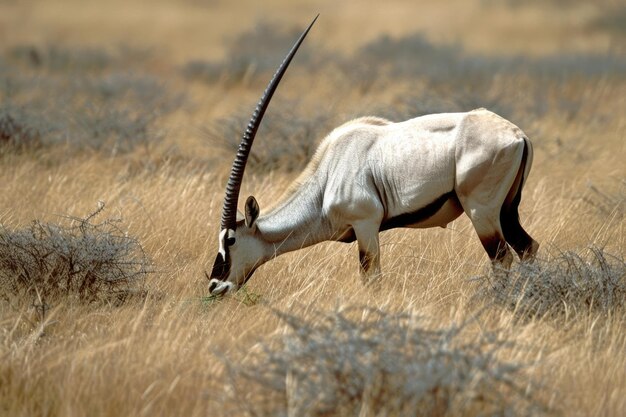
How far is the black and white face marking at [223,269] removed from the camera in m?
6.66

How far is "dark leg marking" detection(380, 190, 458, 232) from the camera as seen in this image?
22.1 ft

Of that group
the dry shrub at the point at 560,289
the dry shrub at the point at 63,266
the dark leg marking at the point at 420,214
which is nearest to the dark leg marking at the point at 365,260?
the dark leg marking at the point at 420,214

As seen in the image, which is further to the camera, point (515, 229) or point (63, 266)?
point (515, 229)

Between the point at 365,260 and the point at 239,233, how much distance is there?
2.82 feet

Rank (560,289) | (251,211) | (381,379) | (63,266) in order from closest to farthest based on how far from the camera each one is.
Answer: (381,379)
(560,289)
(63,266)
(251,211)

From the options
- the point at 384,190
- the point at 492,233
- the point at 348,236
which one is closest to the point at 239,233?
the point at 348,236

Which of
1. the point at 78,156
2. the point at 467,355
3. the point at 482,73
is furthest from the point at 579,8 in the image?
the point at 467,355

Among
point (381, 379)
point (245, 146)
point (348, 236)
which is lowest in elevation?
point (348, 236)

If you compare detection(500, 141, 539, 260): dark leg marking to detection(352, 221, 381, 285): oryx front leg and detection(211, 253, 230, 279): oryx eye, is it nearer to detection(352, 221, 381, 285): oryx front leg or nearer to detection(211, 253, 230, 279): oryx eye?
detection(352, 221, 381, 285): oryx front leg

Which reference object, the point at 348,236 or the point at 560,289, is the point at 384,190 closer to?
the point at 348,236

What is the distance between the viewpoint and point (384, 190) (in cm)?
685

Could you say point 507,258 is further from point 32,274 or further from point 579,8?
point 579,8

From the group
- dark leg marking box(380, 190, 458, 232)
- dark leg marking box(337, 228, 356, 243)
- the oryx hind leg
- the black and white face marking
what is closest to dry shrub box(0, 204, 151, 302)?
the black and white face marking

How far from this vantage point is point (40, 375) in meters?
4.92
